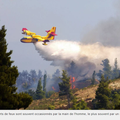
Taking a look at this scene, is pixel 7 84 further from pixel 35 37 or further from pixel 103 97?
pixel 35 37

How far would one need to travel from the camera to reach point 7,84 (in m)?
21.5

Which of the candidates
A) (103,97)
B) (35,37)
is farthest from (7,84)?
(35,37)

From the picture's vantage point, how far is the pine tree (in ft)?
67.7

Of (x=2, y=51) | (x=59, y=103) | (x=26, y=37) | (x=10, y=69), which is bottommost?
(x=59, y=103)

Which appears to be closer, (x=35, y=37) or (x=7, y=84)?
(x=7, y=84)

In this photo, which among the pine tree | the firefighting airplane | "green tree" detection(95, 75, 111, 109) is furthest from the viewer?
the firefighting airplane

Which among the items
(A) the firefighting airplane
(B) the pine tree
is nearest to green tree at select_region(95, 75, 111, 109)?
(B) the pine tree

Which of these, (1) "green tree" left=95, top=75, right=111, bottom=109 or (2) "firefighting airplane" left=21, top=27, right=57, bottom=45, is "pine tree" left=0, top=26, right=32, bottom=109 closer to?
(1) "green tree" left=95, top=75, right=111, bottom=109

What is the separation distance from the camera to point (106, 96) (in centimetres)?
→ 5912

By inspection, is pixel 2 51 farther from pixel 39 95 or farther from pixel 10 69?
pixel 39 95

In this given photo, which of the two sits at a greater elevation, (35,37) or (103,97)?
(35,37)

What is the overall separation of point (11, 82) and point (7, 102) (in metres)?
2.17
